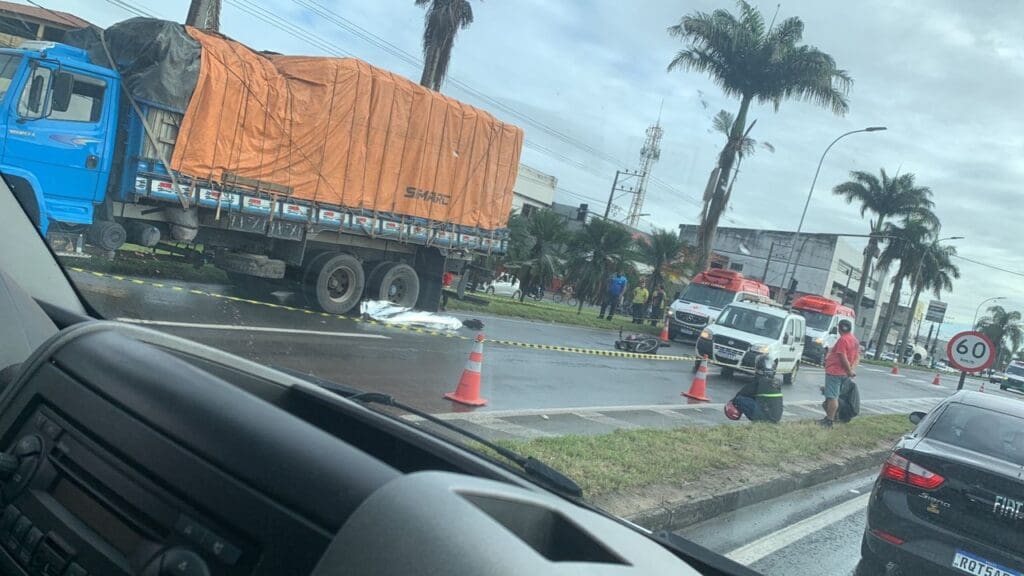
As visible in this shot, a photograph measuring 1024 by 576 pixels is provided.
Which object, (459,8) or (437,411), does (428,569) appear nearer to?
(437,411)

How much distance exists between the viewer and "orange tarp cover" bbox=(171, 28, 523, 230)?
37.1ft

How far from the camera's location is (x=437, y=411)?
28.0ft

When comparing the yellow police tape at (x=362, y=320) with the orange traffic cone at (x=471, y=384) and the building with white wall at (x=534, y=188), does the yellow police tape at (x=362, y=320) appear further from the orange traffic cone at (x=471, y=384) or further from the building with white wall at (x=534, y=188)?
the building with white wall at (x=534, y=188)

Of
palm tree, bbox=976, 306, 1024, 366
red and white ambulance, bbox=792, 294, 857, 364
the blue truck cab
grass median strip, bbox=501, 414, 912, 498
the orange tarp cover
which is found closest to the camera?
grass median strip, bbox=501, 414, 912, 498

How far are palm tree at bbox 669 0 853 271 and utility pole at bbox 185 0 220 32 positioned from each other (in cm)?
2041

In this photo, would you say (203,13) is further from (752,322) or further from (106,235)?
(752,322)

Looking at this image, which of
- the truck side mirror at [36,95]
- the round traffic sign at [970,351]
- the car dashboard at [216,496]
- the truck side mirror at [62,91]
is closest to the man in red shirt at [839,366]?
the round traffic sign at [970,351]

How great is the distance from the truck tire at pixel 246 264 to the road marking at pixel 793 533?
9.18 meters

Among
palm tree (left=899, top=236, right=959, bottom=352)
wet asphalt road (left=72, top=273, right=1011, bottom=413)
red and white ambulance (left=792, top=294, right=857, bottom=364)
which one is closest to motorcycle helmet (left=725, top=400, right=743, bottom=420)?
wet asphalt road (left=72, top=273, right=1011, bottom=413)

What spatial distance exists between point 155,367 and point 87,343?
244mm

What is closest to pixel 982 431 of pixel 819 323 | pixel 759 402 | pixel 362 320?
pixel 759 402

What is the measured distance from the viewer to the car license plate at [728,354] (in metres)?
18.9

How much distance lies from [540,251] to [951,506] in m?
24.8

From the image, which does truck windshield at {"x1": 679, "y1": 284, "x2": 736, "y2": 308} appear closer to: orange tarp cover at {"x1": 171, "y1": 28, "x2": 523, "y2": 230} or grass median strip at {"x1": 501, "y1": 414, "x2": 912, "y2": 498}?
orange tarp cover at {"x1": 171, "y1": 28, "x2": 523, "y2": 230}
